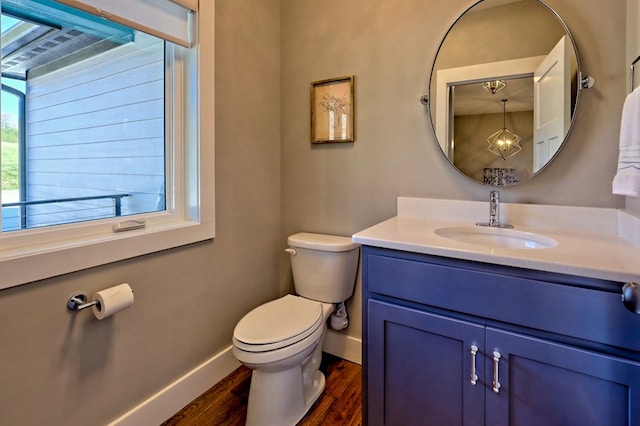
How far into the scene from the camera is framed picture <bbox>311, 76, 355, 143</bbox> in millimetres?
1857

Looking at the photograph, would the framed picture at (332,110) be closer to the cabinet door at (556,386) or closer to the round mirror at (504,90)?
the round mirror at (504,90)

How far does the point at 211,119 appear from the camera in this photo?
1649 mm

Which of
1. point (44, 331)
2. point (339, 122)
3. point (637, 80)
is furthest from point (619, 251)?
point (44, 331)

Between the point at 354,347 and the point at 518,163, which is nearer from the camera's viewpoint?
the point at 518,163

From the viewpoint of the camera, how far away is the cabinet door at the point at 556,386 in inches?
34.6

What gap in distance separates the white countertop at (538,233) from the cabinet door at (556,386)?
232 millimetres

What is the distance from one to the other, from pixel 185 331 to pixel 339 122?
52.7 inches

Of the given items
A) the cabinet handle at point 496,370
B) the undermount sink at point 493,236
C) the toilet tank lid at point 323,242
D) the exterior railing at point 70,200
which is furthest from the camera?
the toilet tank lid at point 323,242

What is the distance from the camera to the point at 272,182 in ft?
6.87

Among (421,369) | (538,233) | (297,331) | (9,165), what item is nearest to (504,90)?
(538,233)

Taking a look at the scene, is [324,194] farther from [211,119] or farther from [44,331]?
[44,331]

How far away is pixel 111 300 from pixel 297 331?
71cm

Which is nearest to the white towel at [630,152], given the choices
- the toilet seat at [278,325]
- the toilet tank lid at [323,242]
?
the toilet tank lid at [323,242]

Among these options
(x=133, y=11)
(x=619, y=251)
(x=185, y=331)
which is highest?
(x=133, y=11)
